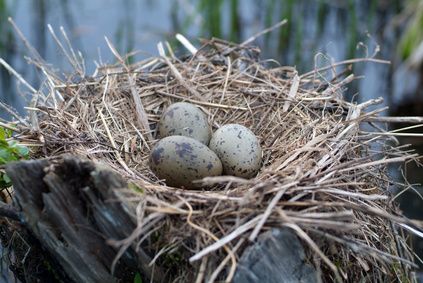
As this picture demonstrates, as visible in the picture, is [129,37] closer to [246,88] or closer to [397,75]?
[397,75]

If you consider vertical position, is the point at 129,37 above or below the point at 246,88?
below

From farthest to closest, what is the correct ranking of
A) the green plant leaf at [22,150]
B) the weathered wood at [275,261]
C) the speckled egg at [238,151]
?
the speckled egg at [238,151] → the green plant leaf at [22,150] → the weathered wood at [275,261]

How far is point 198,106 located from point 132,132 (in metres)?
0.33

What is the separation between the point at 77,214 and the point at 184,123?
895 millimetres

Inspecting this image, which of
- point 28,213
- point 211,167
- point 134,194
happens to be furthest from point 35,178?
point 211,167

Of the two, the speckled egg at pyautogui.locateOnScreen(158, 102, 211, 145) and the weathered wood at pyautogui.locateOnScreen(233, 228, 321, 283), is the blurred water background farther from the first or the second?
the weathered wood at pyautogui.locateOnScreen(233, 228, 321, 283)

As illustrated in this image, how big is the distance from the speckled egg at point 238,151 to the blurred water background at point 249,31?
7.84ft

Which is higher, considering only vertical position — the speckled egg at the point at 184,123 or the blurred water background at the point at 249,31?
the speckled egg at the point at 184,123

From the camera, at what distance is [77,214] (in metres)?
2.32

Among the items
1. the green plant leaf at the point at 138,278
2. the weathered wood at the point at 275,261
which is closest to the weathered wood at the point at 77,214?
the green plant leaf at the point at 138,278

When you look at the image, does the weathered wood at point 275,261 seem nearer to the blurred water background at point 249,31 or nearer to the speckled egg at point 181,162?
the speckled egg at point 181,162

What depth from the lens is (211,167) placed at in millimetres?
2885

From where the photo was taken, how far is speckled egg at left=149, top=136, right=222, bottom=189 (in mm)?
2842

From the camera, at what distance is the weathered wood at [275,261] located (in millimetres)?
2244
